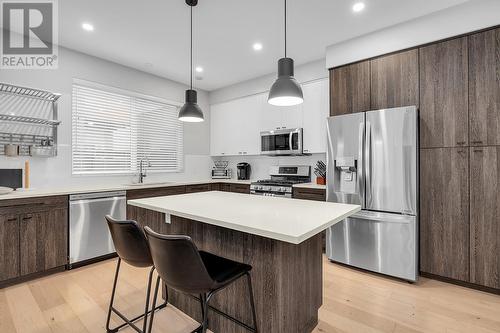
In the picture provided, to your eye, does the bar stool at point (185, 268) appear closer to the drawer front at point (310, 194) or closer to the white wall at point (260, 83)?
the drawer front at point (310, 194)

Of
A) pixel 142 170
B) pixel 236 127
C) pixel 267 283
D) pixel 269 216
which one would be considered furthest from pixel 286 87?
pixel 142 170

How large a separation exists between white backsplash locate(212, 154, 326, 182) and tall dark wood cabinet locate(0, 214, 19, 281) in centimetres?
356

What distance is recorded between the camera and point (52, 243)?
2.81m

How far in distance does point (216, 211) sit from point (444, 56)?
2.89 metres

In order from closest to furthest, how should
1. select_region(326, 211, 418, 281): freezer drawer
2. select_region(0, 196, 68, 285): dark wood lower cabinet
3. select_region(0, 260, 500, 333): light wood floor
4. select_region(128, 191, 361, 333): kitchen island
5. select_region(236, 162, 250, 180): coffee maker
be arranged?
1. select_region(128, 191, 361, 333): kitchen island
2. select_region(0, 260, 500, 333): light wood floor
3. select_region(0, 196, 68, 285): dark wood lower cabinet
4. select_region(326, 211, 418, 281): freezer drawer
5. select_region(236, 162, 250, 180): coffee maker

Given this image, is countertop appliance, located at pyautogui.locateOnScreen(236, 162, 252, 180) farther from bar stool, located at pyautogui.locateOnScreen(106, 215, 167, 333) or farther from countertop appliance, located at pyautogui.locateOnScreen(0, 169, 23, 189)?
bar stool, located at pyautogui.locateOnScreen(106, 215, 167, 333)

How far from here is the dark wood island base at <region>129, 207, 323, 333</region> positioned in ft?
4.89

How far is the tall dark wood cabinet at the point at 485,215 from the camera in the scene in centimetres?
238

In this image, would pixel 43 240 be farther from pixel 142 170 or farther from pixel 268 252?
pixel 268 252

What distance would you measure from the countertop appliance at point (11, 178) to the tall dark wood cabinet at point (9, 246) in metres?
0.53

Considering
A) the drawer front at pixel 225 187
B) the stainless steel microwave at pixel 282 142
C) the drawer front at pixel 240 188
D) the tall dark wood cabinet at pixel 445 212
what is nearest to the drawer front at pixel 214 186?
the drawer front at pixel 225 187

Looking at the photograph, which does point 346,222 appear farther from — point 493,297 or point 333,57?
point 333,57

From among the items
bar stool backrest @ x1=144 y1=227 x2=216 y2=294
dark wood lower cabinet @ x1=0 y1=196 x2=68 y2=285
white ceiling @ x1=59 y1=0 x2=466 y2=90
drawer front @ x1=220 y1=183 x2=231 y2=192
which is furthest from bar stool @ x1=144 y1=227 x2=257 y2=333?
drawer front @ x1=220 y1=183 x2=231 y2=192

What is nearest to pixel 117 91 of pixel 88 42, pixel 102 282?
pixel 88 42
